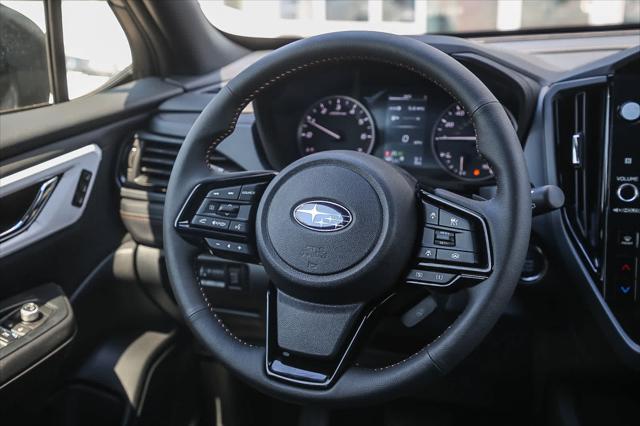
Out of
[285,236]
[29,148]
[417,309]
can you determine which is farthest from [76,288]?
[417,309]

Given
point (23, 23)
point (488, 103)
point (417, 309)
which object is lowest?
point (417, 309)

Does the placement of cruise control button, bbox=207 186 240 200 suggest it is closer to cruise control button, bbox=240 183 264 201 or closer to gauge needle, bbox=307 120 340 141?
cruise control button, bbox=240 183 264 201

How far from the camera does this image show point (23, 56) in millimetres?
1740

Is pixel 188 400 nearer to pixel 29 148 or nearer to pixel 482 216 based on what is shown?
pixel 29 148

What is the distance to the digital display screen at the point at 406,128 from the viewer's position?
5.34 feet

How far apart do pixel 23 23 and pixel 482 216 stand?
137 cm

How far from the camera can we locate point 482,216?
39.6 inches

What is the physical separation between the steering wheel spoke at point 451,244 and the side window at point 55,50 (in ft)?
3.90

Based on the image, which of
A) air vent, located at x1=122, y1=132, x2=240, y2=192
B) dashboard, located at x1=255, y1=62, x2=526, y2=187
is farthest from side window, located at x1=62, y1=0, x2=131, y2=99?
dashboard, located at x1=255, y1=62, x2=526, y2=187

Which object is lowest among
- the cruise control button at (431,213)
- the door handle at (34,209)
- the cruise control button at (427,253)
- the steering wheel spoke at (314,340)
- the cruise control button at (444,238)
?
the steering wheel spoke at (314,340)

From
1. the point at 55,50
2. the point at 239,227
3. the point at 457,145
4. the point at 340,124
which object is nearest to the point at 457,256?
the point at 239,227

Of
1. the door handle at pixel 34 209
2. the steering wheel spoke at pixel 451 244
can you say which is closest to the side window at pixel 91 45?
the door handle at pixel 34 209

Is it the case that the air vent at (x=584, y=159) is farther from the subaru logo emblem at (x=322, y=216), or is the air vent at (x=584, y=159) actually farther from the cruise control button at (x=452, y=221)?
the subaru logo emblem at (x=322, y=216)

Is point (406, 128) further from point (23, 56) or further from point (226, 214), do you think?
point (23, 56)
